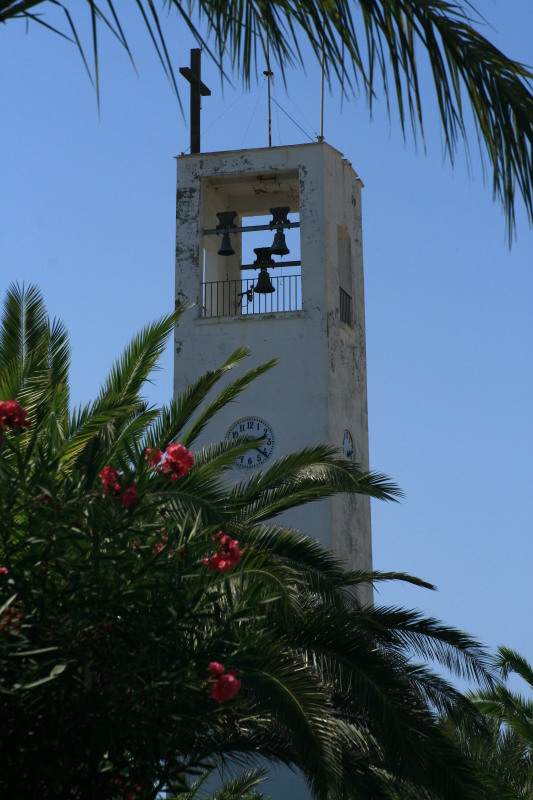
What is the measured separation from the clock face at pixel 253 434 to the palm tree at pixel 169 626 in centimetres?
941

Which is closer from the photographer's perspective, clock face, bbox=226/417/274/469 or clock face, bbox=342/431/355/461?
clock face, bbox=226/417/274/469

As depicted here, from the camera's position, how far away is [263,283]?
79.3 feet

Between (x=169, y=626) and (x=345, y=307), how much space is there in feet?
63.2

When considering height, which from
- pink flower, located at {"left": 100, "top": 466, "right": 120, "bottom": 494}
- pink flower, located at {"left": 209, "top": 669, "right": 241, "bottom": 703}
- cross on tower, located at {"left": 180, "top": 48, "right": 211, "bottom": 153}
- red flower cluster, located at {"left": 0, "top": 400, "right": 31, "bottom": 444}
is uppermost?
cross on tower, located at {"left": 180, "top": 48, "right": 211, "bottom": 153}

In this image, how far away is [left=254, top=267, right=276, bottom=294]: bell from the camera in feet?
79.2

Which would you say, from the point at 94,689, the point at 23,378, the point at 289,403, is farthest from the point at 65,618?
the point at 289,403

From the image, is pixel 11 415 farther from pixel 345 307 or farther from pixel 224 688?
pixel 345 307

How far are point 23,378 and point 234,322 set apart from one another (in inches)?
515

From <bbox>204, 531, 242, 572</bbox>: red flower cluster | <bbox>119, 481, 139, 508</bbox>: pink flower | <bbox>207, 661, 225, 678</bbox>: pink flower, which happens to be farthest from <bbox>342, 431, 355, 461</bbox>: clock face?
<bbox>207, 661, 225, 678</bbox>: pink flower

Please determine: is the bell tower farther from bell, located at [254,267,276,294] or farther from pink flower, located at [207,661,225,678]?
pink flower, located at [207,661,225,678]

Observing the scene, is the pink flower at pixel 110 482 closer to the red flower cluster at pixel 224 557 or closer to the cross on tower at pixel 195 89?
the red flower cluster at pixel 224 557

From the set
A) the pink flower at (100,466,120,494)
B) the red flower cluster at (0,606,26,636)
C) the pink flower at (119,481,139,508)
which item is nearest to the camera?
the red flower cluster at (0,606,26,636)

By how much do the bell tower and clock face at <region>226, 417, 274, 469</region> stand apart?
0.02 meters

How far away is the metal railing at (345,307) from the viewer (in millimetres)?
25203
